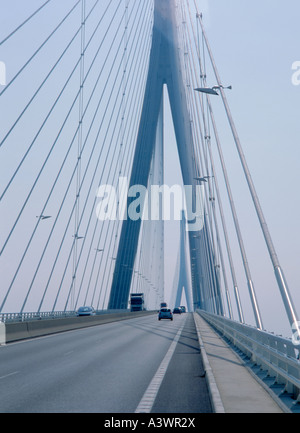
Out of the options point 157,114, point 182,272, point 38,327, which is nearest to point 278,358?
point 38,327

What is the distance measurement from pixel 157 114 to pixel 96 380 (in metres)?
49.8

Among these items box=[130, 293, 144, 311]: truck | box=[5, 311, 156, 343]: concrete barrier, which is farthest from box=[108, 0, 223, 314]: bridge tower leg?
box=[130, 293, 144, 311]: truck

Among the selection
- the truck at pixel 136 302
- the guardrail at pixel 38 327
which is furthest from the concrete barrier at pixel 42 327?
the truck at pixel 136 302

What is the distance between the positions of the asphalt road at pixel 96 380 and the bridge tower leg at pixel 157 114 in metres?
A: 34.5

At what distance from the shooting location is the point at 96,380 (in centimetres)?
1146

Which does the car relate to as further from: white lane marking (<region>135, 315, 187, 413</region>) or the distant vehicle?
white lane marking (<region>135, 315, 187, 413</region>)

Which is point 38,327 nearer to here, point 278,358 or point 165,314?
point 278,358

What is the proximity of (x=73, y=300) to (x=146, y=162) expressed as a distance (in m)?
18.9

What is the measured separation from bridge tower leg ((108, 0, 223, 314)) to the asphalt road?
34.5 m

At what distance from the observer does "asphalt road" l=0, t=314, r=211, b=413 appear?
27.6 feet

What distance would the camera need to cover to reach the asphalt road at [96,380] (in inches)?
332
